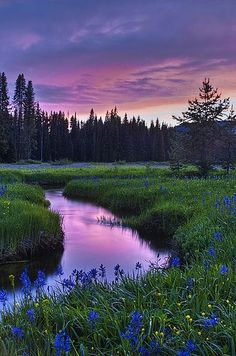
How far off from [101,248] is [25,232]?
7.60ft

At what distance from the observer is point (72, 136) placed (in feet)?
393

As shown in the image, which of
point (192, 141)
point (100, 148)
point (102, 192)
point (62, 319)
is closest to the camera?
point (62, 319)

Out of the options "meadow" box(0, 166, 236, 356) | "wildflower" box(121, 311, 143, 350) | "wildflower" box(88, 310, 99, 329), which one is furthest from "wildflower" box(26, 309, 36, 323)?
"wildflower" box(121, 311, 143, 350)

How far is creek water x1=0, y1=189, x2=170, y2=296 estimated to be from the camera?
995 centimetres

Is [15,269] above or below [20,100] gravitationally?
below

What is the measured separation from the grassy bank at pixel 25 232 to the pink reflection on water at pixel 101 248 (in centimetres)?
61

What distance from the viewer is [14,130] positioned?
93.4 m

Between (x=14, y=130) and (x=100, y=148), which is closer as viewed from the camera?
(x=14, y=130)

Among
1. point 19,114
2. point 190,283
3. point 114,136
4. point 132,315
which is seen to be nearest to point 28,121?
point 19,114

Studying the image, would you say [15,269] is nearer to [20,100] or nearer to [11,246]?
[11,246]

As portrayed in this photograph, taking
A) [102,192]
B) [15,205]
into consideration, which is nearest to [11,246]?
[15,205]

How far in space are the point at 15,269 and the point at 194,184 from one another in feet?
43.5

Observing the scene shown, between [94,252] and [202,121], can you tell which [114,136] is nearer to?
[202,121]

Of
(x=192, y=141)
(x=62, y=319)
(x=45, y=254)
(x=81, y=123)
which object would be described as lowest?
(x=45, y=254)
